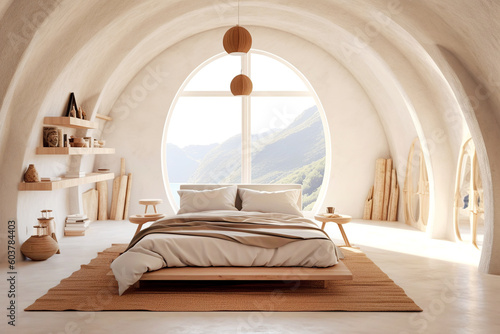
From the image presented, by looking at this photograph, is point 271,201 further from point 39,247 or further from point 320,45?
point 320,45

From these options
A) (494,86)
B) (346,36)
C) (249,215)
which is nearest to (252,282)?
(249,215)

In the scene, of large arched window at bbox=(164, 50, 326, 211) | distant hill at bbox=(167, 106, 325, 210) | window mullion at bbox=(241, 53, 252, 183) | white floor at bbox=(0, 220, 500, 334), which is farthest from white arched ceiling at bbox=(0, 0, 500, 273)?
distant hill at bbox=(167, 106, 325, 210)

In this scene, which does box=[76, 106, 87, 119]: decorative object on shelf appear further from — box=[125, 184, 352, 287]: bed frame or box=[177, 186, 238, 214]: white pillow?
box=[125, 184, 352, 287]: bed frame

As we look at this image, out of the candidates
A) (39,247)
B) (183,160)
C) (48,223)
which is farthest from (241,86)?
(183,160)

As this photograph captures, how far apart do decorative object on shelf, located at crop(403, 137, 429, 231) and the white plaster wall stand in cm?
89

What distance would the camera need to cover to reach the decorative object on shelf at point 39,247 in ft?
19.7

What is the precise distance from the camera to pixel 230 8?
8664 mm

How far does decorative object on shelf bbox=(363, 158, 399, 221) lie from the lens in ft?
32.0

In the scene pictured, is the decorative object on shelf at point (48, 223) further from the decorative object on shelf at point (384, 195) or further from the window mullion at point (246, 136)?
the decorative object on shelf at point (384, 195)

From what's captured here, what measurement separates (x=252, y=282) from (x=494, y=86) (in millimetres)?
3253

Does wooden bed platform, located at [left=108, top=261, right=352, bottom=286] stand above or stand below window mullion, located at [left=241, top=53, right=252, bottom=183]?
below

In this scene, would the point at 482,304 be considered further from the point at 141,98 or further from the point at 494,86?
the point at 141,98

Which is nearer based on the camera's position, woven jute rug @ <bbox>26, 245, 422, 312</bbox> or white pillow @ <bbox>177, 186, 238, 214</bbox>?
woven jute rug @ <bbox>26, 245, 422, 312</bbox>

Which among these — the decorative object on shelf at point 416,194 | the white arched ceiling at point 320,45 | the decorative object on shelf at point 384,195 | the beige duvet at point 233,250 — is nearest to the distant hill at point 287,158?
the decorative object on shelf at point 384,195
